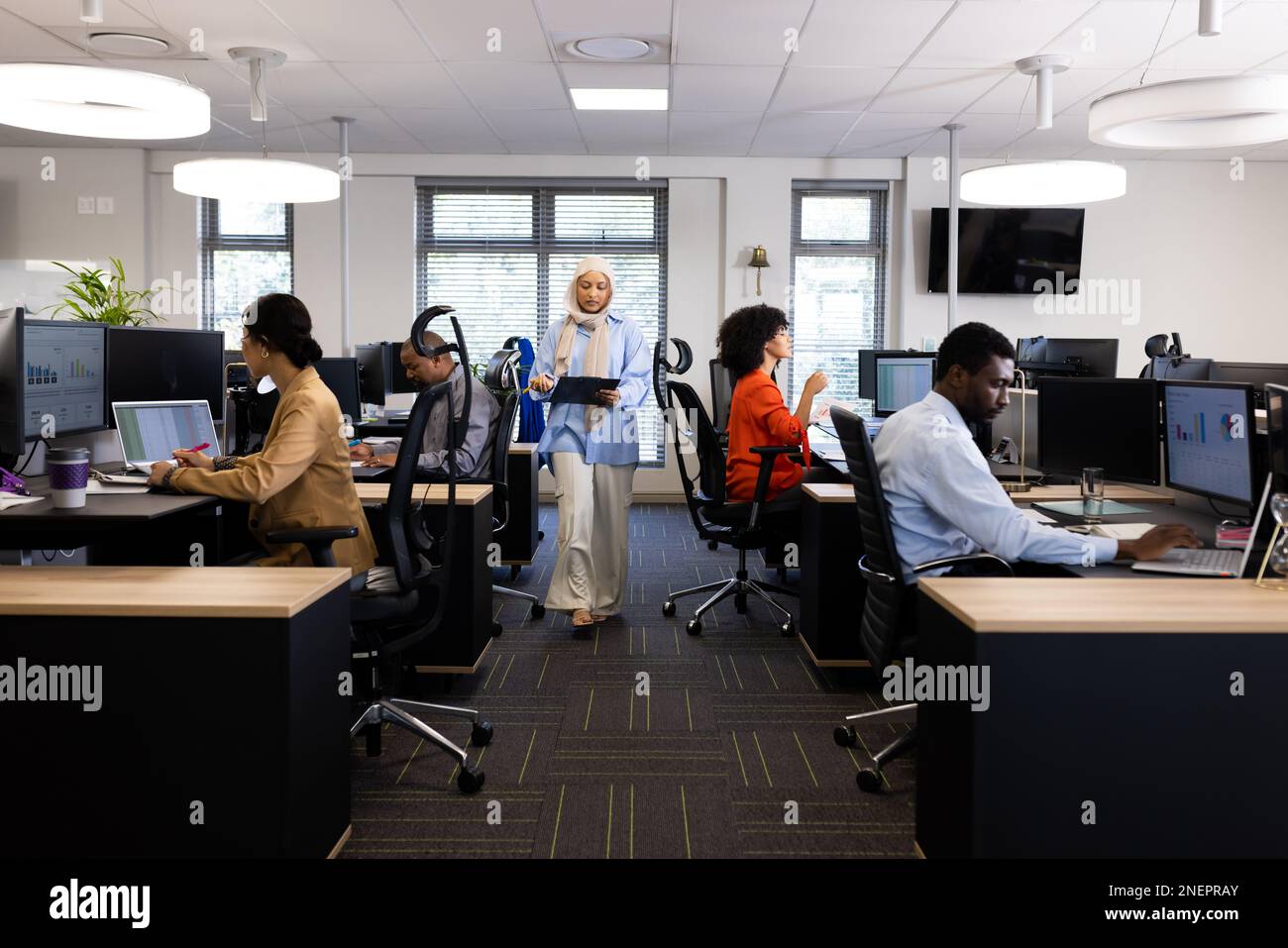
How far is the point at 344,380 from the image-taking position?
189 inches

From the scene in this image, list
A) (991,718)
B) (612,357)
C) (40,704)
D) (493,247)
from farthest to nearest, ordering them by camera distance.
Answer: (493,247), (612,357), (40,704), (991,718)

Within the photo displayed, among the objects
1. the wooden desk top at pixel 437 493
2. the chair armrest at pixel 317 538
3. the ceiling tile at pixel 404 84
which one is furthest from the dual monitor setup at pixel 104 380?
the ceiling tile at pixel 404 84

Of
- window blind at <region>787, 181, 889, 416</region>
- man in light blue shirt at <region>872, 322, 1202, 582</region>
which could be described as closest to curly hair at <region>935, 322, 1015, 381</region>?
man in light blue shirt at <region>872, 322, 1202, 582</region>

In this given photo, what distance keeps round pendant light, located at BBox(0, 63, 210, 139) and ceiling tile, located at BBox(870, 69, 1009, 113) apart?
3368 millimetres

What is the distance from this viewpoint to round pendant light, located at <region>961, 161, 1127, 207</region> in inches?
166

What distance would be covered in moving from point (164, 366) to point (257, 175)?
1693mm

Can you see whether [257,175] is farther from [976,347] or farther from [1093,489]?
[1093,489]

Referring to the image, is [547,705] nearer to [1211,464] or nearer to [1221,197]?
[1211,464]

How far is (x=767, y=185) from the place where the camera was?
277 inches

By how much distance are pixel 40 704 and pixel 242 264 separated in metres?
6.08

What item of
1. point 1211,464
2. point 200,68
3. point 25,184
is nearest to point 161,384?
point 200,68

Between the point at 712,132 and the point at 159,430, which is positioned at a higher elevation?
the point at 712,132

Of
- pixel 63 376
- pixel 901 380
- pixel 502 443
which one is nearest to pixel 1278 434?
pixel 502 443

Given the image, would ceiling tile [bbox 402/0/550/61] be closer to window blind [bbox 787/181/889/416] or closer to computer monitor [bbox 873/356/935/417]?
computer monitor [bbox 873/356/935/417]
